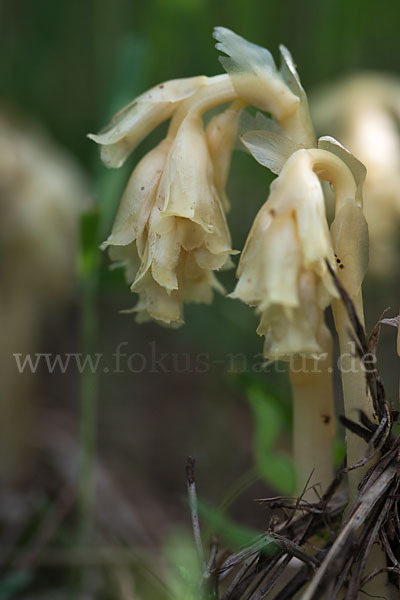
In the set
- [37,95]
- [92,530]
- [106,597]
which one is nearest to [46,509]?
[92,530]

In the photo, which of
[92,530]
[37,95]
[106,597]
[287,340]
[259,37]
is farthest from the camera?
[37,95]

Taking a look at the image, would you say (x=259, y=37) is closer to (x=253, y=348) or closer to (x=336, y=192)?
(x=253, y=348)

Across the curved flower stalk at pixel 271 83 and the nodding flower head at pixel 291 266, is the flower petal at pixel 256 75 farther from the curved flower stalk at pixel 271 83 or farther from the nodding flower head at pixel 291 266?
the nodding flower head at pixel 291 266

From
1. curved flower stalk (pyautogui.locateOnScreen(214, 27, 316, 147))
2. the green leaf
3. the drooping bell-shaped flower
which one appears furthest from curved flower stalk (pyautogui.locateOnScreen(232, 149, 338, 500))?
the green leaf

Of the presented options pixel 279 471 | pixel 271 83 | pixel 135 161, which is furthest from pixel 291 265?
pixel 135 161

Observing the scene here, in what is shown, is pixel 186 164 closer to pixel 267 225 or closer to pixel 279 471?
pixel 267 225

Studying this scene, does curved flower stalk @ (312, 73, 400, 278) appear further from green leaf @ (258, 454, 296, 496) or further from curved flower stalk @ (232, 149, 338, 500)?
curved flower stalk @ (232, 149, 338, 500)

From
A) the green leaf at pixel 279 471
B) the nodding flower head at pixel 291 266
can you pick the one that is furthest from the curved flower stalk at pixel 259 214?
the green leaf at pixel 279 471
